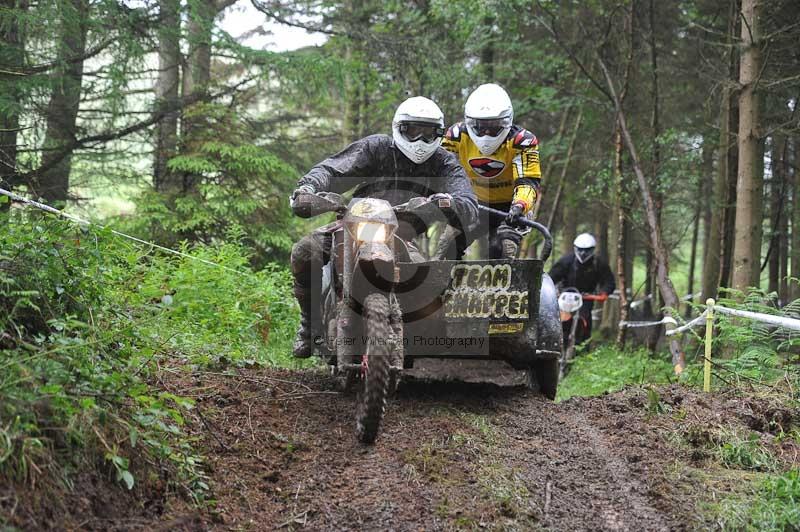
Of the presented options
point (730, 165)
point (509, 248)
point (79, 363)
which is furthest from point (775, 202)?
point (79, 363)

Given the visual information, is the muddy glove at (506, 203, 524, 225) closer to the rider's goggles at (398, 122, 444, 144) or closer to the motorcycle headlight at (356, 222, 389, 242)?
the rider's goggles at (398, 122, 444, 144)

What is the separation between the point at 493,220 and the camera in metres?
7.75

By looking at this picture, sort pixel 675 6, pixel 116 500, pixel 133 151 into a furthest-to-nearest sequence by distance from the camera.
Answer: pixel 675 6
pixel 133 151
pixel 116 500

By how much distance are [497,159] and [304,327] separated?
2.76 meters

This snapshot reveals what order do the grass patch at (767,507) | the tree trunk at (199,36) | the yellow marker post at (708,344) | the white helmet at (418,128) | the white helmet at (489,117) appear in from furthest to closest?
the tree trunk at (199,36), the white helmet at (489,117), the yellow marker post at (708,344), the white helmet at (418,128), the grass patch at (767,507)

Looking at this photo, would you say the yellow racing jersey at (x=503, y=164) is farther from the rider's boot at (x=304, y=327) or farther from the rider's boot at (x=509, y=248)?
the rider's boot at (x=304, y=327)

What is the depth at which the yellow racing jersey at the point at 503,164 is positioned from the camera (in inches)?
293

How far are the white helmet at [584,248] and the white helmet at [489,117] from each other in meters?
5.91

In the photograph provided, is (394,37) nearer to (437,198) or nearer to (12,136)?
(12,136)

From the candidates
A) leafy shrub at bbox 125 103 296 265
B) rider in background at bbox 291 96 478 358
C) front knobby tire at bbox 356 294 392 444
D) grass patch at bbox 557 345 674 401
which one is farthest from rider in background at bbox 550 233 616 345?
front knobby tire at bbox 356 294 392 444

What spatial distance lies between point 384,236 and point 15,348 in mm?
2270

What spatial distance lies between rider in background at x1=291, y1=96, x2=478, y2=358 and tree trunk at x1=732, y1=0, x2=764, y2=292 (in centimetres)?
447

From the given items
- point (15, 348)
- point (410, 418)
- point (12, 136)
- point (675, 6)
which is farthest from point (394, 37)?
point (15, 348)

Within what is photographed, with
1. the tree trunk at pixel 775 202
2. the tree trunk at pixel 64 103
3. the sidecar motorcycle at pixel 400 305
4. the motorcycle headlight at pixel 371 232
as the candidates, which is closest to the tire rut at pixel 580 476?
the sidecar motorcycle at pixel 400 305
